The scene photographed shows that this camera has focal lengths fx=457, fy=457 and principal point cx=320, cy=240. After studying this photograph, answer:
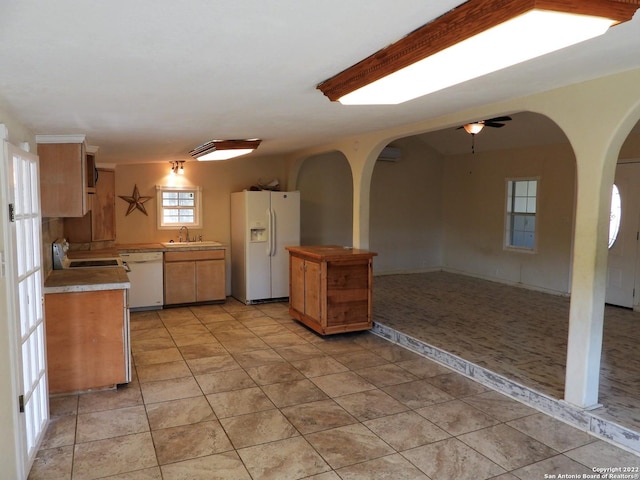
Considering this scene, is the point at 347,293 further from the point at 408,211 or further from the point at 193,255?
the point at 408,211

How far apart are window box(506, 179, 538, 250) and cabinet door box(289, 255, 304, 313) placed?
414 centimetres

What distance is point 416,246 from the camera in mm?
9055

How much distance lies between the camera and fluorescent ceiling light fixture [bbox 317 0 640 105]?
1.43m

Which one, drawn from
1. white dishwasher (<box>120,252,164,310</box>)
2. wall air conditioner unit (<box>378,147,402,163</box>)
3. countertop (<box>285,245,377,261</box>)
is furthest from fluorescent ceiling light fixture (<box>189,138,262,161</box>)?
wall air conditioner unit (<box>378,147,402,163</box>)

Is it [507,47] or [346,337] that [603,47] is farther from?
[346,337]

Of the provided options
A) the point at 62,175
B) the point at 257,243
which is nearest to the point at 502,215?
the point at 257,243

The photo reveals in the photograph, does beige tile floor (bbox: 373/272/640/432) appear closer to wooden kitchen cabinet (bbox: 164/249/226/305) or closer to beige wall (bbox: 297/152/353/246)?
beige wall (bbox: 297/152/353/246)

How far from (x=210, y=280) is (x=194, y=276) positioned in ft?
0.76

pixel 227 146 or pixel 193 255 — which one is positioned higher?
pixel 227 146

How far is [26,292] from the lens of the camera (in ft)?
8.80

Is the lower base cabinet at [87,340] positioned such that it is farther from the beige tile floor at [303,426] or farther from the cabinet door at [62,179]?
the cabinet door at [62,179]

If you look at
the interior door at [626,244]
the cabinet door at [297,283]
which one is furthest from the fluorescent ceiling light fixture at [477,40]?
the interior door at [626,244]

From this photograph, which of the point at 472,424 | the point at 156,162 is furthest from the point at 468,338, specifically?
the point at 156,162

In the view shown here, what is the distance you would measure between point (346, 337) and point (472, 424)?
6.91ft
